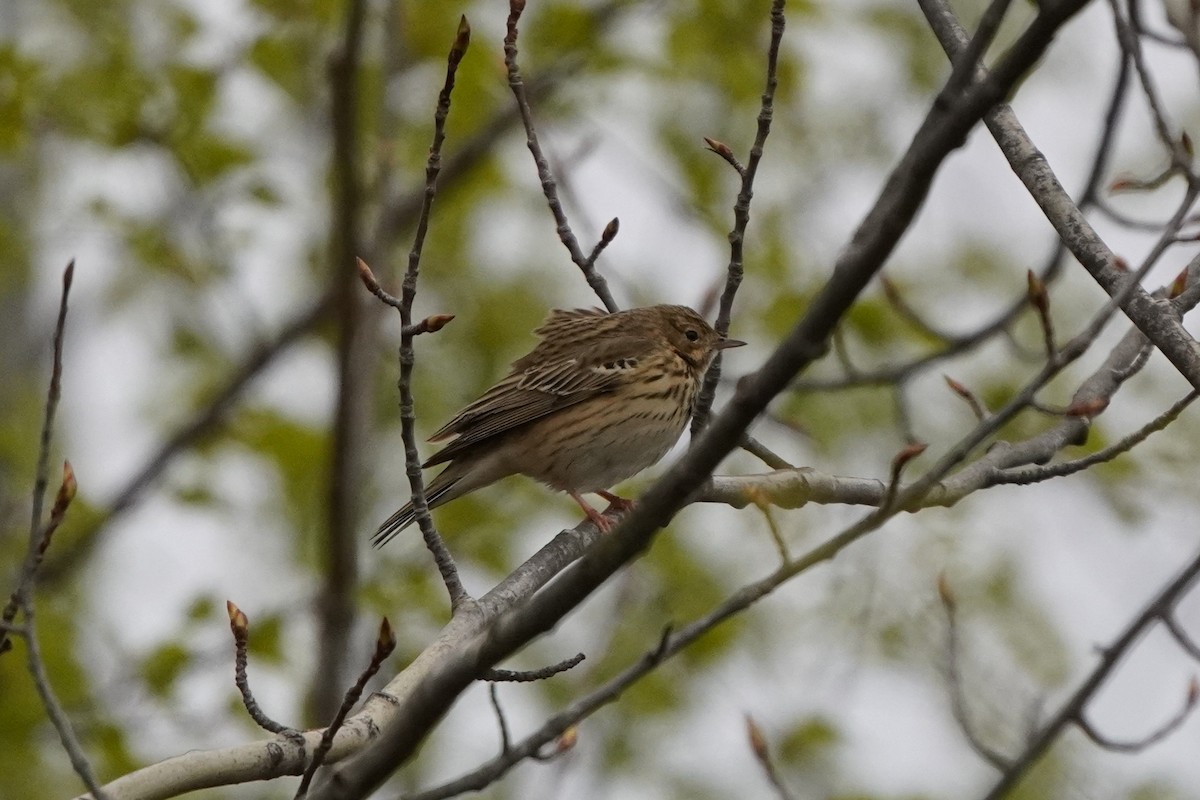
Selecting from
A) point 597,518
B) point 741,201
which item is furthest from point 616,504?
point 741,201

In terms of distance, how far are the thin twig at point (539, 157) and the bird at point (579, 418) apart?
1.45 m

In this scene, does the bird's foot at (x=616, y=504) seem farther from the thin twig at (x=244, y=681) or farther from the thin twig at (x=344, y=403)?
the thin twig at (x=244, y=681)

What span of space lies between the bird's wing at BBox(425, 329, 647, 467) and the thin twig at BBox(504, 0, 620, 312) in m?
1.41

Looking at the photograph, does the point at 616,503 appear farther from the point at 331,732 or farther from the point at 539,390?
Result: the point at 331,732

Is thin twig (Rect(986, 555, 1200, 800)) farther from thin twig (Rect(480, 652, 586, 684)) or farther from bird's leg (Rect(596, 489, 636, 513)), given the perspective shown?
bird's leg (Rect(596, 489, 636, 513))

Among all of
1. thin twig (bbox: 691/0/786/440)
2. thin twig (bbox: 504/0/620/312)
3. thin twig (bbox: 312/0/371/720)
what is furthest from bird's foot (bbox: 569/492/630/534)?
thin twig (bbox: 312/0/371/720)

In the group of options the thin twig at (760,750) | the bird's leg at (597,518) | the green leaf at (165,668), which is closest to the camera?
the thin twig at (760,750)

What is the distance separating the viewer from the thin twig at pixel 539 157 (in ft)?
18.7

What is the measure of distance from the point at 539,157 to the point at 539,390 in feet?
9.23

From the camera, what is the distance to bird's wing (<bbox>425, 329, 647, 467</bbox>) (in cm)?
835

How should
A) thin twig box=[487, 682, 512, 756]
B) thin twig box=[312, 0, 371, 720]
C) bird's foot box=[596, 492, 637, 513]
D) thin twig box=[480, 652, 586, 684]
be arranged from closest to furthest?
thin twig box=[487, 682, 512, 756] → thin twig box=[480, 652, 586, 684] → bird's foot box=[596, 492, 637, 513] → thin twig box=[312, 0, 371, 720]

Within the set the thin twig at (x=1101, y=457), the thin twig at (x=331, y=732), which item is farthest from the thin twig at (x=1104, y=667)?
the thin twig at (x=331, y=732)

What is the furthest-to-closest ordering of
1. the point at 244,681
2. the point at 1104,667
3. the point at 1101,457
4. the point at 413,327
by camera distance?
the point at 1101,457
the point at 413,327
the point at 244,681
the point at 1104,667

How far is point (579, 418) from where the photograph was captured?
8.71 metres
